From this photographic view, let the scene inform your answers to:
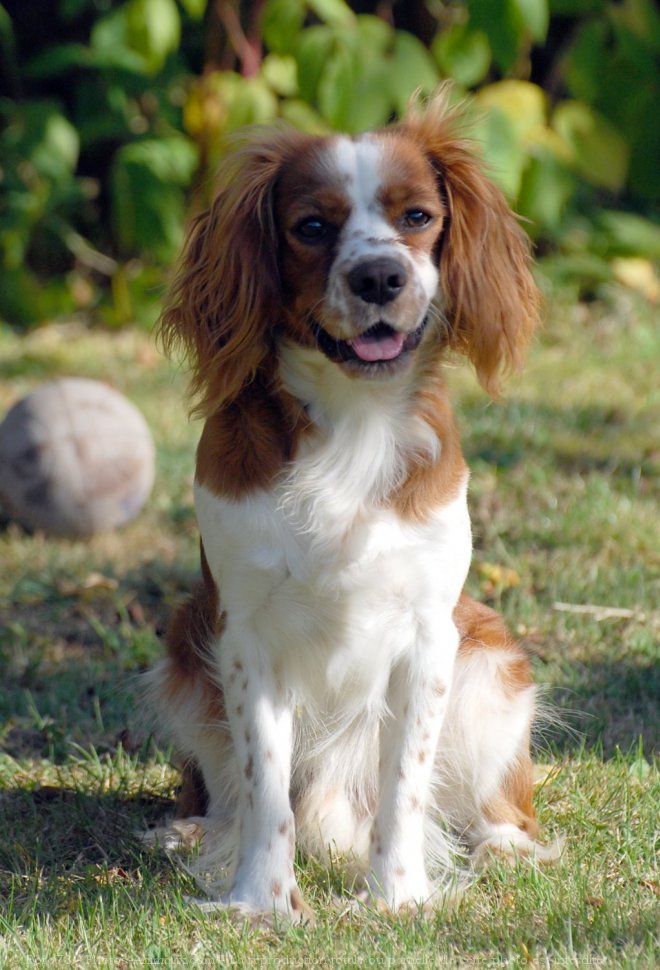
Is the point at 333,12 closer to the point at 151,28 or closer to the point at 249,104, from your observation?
the point at 249,104

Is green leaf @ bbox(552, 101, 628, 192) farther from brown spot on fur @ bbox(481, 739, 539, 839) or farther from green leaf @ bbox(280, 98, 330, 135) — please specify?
brown spot on fur @ bbox(481, 739, 539, 839)

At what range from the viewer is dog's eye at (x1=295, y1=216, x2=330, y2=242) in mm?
2828

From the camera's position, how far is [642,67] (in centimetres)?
752

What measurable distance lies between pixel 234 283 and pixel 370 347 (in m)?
0.34

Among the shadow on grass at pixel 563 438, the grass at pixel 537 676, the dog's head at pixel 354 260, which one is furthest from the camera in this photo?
the shadow on grass at pixel 563 438

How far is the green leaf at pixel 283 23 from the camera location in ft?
23.4

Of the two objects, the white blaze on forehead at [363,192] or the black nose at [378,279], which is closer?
the black nose at [378,279]

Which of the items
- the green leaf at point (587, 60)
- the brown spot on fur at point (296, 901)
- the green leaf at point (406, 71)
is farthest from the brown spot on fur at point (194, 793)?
the green leaf at point (587, 60)

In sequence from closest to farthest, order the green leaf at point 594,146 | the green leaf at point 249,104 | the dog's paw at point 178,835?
1. the dog's paw at point 178,835
2. the green leaf at point 249,104
3. the green leaf at point 594,146

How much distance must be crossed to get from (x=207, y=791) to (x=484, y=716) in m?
0.70

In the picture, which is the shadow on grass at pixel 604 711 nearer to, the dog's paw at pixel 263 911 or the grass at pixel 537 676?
the grass at pixel 537 676

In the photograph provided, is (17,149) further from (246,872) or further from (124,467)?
(246,872)

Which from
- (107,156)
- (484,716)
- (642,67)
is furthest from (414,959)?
(107,156)

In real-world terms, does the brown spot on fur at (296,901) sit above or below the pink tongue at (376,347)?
below
